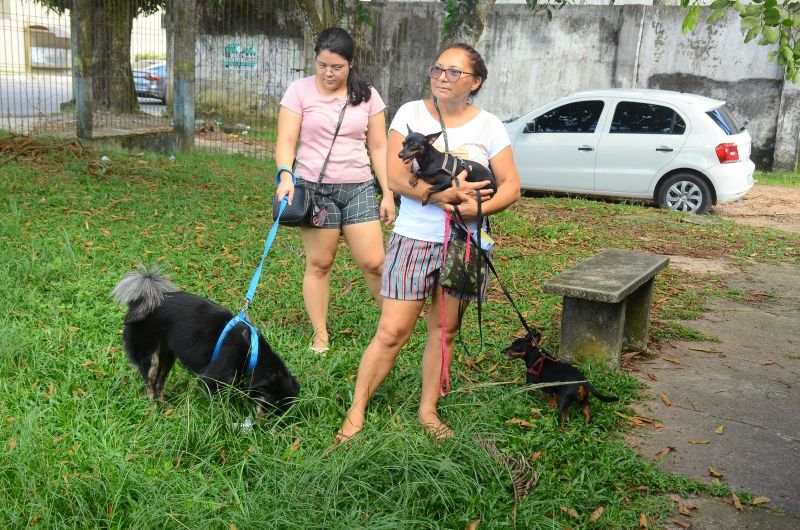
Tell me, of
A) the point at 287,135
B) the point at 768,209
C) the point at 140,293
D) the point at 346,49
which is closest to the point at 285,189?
the point at 287,135

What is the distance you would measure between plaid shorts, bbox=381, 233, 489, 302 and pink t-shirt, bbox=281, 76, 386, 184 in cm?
111

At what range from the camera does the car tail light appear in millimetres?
10430

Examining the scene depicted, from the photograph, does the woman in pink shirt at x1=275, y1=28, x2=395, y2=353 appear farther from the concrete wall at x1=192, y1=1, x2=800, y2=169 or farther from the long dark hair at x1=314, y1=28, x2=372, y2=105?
the concrete wall at x1=192, y1=1, x2=800, y2=169

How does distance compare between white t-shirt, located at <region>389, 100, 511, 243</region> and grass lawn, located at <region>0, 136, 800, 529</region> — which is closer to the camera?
grass lawn, located at <region>0, 136, 800, 529</region>

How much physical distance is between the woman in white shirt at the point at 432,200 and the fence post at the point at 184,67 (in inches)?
388

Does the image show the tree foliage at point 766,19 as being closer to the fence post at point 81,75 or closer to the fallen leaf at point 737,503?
the fallen leaf at point 737,503

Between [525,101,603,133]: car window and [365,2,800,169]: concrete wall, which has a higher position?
[365,2,800,169]: concrete wall

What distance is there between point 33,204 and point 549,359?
5986 mm

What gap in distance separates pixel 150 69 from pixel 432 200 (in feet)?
55.1

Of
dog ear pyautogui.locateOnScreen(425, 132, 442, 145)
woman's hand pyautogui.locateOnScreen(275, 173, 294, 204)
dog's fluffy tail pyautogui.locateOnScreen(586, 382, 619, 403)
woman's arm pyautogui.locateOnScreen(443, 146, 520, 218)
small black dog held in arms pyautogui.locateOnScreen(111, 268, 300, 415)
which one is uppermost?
dog ear pyautogui.locateOnScreen(425, 132, 442, 145)

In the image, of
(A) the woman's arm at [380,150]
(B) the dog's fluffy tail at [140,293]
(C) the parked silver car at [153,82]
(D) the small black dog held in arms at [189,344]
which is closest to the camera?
(D) the small black dog held in arms at [189,344]

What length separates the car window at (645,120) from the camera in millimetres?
10828

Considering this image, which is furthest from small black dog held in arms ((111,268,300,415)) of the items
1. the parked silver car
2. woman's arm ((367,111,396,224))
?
the parked silver car

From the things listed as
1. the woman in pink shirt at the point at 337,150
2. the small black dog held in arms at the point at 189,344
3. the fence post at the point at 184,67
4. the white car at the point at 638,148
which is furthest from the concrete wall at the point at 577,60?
the small black dog held in arms at the point at 189,344
